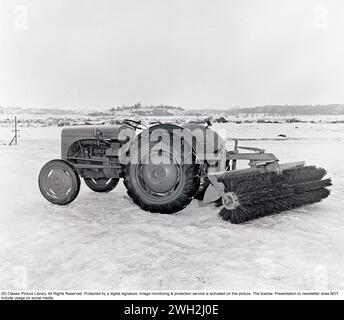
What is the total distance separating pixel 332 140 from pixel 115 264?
24.3 feet

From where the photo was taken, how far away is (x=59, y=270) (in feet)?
8.84

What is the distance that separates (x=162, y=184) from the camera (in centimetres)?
409

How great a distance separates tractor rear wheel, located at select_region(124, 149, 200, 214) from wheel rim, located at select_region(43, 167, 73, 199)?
888mm

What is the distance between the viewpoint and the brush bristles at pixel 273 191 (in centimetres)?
377

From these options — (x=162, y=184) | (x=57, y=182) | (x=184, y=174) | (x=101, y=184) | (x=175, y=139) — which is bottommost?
(x=101, y=184)

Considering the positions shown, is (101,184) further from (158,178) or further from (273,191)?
(273,191)

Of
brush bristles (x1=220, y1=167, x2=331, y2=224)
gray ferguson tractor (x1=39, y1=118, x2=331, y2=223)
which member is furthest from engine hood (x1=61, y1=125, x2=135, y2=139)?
brush bristles (x1=220, y1=167, x2=331, y2=224)

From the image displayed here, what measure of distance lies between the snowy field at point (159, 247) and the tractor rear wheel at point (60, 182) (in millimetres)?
133

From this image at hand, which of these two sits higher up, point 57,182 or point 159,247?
point 57,182

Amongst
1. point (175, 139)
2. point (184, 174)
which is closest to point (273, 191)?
point (184, 174)

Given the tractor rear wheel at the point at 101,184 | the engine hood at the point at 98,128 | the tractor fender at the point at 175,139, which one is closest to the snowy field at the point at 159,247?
the tractor rear wheel at the point at 101,184

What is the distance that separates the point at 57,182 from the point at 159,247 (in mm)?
2024

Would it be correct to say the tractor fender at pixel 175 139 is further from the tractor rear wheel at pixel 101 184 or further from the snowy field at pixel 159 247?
the tractor rear wheel at pixel 101 184
